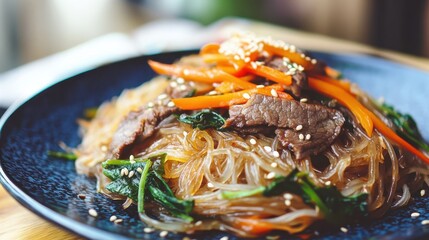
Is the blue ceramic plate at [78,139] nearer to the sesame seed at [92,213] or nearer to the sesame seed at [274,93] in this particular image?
the sesame seed at [92,213]

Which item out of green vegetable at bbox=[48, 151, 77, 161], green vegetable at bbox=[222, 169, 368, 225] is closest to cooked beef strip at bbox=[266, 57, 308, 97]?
green vegetable at bbox=[222, 169, 368, 225]

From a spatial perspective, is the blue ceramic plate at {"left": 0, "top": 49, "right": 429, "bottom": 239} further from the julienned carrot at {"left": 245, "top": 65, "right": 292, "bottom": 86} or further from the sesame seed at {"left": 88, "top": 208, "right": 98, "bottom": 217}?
the julienned carrot at {"left": 245, "top": 65, "right": 292, "bottom": 86}

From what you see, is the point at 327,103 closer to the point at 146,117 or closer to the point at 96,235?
the point at 146,117

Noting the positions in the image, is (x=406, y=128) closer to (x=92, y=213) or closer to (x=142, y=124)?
(x=142, y=124)

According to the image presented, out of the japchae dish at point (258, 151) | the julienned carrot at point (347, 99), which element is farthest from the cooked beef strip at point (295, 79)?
the julienned carrot at point (347, 99)

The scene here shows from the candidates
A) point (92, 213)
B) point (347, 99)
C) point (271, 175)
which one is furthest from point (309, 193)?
point (92, 213)
